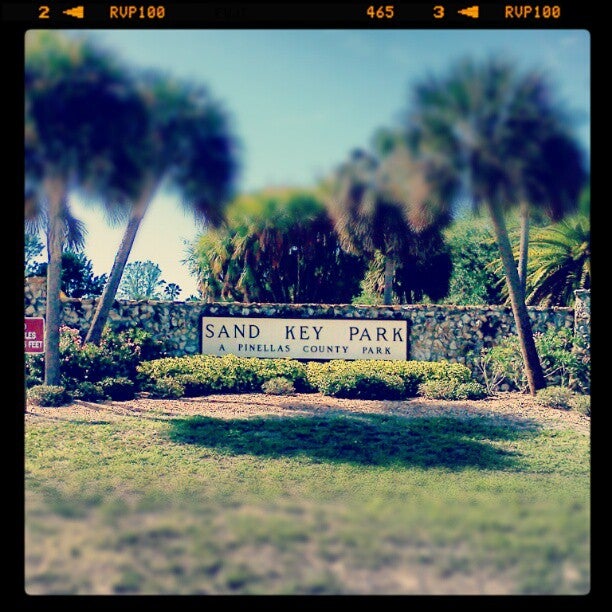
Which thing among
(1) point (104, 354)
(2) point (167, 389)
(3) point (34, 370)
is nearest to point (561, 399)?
(2) point (167, 389)

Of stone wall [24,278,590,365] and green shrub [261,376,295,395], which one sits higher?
stone wall [24,278,590,365]

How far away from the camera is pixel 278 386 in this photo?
16.2ft

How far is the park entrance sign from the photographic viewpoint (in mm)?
5461

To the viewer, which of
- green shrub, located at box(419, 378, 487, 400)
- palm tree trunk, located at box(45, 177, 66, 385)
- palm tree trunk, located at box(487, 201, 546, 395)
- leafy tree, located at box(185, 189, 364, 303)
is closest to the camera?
palm tree trunk, located at box(45, 177, 66, 385)

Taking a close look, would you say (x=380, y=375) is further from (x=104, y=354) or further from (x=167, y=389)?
(x=104, y=354)

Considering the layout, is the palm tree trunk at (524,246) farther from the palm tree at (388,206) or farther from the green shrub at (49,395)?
the green shrub at (49,395)

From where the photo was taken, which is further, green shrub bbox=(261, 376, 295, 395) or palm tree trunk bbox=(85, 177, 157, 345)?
green shrub bbox=(261, 376, 295, 395)

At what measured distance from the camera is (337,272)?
512 cm

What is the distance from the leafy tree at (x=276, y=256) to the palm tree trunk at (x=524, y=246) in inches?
52.9

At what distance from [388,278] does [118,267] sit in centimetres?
243

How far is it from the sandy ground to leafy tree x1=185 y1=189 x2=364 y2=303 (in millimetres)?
1008

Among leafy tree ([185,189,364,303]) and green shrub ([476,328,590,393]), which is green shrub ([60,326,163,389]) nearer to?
leafy tree ([185,189,364,303])
